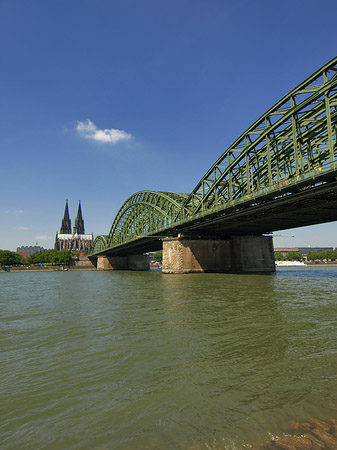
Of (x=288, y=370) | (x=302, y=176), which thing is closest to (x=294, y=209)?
(x=302, y=176)

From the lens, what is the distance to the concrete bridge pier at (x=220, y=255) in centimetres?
5259

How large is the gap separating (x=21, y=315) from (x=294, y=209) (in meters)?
33.7

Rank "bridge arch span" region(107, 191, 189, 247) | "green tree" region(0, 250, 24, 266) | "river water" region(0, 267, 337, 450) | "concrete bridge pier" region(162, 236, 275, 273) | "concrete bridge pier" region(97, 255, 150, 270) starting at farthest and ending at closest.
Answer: "green tree" region(0, 250, 24, 266) → "concrete bridge pier" region(97, 255, 150, 270) → "bridge arch span" region(107, 191, 189, 247) → "concrete bridge pier" region(162, 236, 275, 273) → "river water" region(0, 267, 337, 450)

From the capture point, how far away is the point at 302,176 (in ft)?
92.0

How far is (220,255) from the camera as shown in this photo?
54.5 meters

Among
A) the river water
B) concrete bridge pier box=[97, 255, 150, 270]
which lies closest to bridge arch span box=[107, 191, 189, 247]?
concrete bridge pier box=[97, 255, 150, 270]

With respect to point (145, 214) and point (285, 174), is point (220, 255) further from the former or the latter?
point (145, 214)

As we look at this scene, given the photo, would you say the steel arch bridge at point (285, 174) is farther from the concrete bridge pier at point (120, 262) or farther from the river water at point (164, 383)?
the concrete bridge pier at point (120, 262)

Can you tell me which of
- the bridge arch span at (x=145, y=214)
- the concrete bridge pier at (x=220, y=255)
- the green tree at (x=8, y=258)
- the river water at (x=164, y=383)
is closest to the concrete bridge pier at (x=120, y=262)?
the bridge arch span at (x=145, y=214)

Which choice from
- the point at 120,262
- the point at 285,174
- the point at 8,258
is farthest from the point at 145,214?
the point at 8,258

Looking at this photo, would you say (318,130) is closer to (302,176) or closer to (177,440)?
(302,176)

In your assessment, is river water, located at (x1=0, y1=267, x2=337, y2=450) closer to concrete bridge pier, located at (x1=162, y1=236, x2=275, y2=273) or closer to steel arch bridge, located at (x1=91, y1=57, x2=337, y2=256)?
steel arch bridge, located at (x1=91, y1=57, x2=337, y2=256)

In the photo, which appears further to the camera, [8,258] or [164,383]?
[8,258]

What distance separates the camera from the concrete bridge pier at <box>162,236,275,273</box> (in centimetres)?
5259
